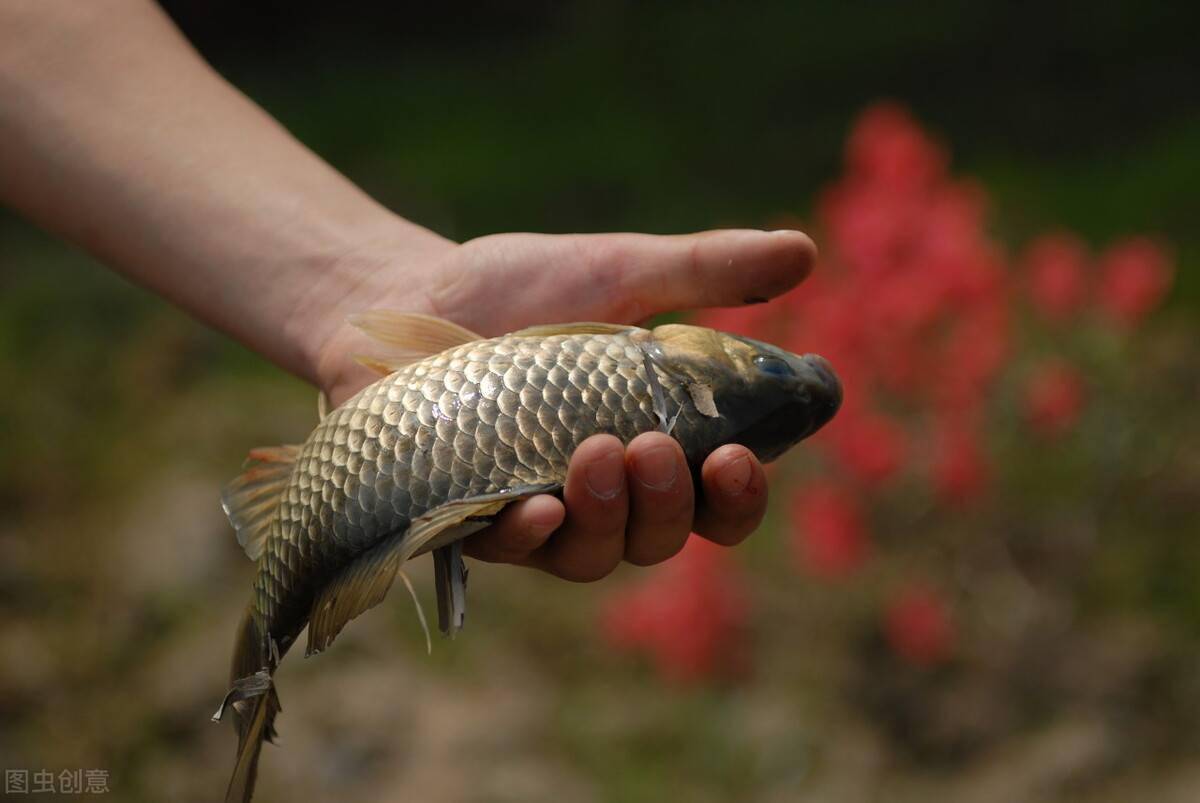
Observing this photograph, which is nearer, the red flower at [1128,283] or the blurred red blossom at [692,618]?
the red flower at [1128,283]

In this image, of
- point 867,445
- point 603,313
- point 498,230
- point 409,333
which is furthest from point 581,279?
point 498,230

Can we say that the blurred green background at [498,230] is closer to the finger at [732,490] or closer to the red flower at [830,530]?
the red flower at [830,530]

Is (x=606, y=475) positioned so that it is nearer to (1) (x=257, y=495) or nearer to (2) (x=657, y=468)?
(2) (x=657, y=468)

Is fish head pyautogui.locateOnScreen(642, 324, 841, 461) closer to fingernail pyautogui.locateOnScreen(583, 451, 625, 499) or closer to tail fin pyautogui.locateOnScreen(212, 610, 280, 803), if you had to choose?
fingernail pyautogui.locateOnScreen(583, 451, 625, 499)

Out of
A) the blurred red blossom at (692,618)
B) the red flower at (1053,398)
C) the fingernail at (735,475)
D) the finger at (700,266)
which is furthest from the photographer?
the blurred red blossom at (692,618)

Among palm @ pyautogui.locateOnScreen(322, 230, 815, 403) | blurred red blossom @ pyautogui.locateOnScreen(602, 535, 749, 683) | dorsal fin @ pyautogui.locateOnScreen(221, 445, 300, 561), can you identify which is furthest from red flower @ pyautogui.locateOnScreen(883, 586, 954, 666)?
dorsal fin @ pyautogui.locateOnScreen(221, 445, 300, 561)

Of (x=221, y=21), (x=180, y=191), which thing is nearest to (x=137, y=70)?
(x=180, y=191)

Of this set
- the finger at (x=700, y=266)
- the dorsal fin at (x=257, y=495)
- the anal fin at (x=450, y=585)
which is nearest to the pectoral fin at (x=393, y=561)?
the anal fin at (x=450, y=585)

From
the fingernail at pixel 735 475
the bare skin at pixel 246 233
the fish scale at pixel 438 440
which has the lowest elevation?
the fingernail at pixel 735 475
